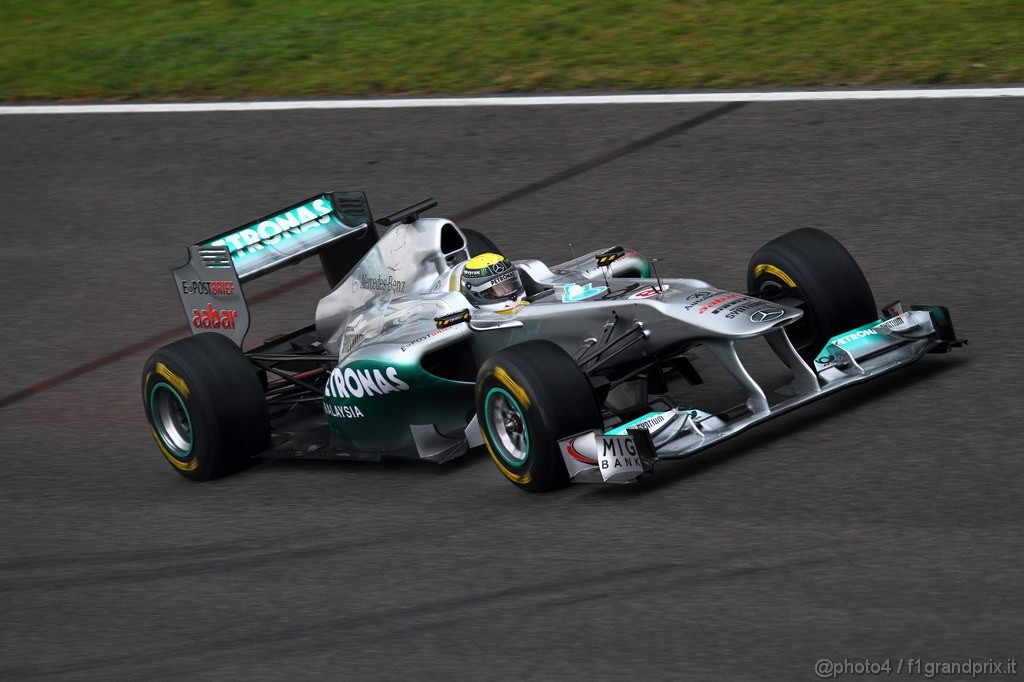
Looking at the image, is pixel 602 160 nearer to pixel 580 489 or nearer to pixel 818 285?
pixel 818 285

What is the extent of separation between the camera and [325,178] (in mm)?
11828

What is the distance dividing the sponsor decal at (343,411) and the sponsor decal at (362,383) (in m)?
0.05

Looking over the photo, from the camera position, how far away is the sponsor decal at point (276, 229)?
8070 millimetres

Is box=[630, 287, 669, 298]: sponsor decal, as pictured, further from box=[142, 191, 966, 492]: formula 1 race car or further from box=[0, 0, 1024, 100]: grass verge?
box=[0, 0, 1024, 100]: grass verge

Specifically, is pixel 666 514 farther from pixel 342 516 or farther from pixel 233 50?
pixel 233 50

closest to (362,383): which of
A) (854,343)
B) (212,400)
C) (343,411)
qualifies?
(343,411)

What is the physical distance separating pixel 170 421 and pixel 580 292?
221cm

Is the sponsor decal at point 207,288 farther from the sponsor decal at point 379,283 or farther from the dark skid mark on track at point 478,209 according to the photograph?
the dark skid mark on track at point 478,209

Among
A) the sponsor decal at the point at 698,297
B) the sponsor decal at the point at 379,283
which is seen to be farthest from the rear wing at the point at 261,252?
the sponsor decal at the point at 698,297

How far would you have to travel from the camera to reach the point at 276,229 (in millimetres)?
8156

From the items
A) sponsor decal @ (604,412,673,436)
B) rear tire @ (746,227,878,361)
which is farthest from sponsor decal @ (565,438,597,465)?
rear tire @ (746,227,878,361)

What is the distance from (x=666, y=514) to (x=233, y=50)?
33.3 ft

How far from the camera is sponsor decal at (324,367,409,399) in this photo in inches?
Result: 269

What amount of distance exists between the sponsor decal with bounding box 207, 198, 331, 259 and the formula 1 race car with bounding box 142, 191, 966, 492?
0.01 m
